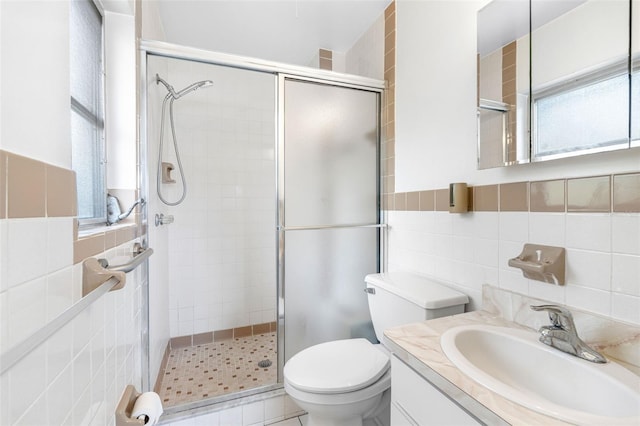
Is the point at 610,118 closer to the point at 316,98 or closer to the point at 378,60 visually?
the point at 316,98

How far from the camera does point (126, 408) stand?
979 millimetres

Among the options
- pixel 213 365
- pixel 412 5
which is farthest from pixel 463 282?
pixel 213 365

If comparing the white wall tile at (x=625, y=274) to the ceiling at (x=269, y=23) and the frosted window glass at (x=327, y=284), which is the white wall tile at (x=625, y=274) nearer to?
the frosted window glass at (x=327, y=284)

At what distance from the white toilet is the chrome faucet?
39cm

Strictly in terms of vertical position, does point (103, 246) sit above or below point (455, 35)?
below

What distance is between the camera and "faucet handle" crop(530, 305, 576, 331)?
75cm

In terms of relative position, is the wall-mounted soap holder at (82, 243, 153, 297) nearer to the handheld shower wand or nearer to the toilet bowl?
the toilet bowl

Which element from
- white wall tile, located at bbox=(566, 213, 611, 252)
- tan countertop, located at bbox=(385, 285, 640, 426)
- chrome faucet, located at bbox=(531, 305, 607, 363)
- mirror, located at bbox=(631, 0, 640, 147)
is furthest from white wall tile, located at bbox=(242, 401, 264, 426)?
mirror, located at bbox=(631, 0, 640, 147)

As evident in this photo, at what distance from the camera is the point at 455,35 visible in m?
1.27

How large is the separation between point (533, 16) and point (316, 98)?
106 centimetres

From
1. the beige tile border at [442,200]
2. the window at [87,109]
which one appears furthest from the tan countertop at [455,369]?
the window at [87,109]

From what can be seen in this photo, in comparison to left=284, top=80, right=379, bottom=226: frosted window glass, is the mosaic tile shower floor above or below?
below

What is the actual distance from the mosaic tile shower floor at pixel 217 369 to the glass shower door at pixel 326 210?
48 cm

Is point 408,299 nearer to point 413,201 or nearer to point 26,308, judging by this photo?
point 413,201
